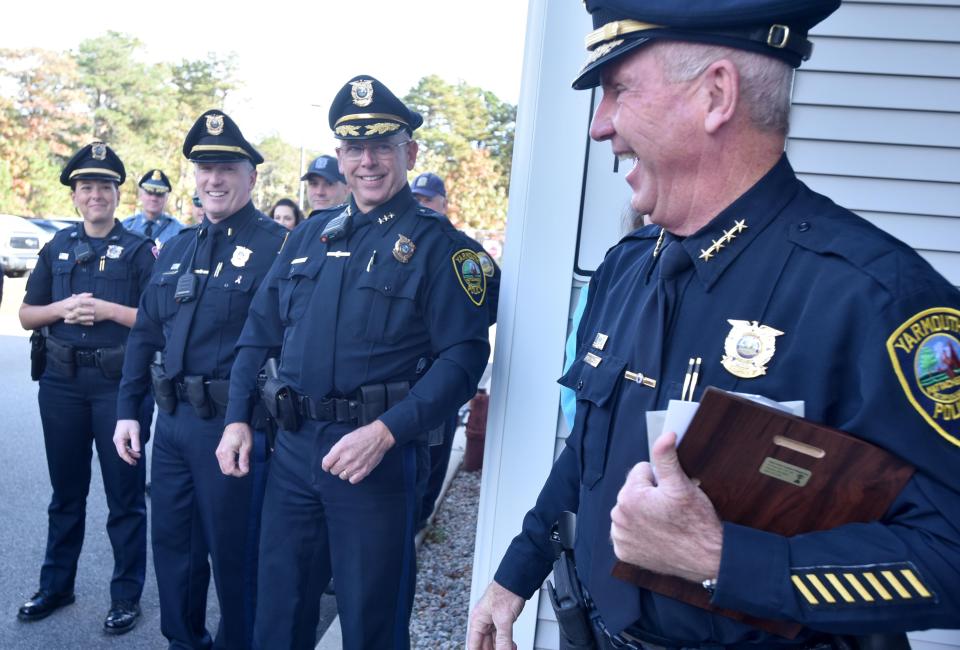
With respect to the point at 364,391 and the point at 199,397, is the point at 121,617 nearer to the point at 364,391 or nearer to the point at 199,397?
the point at 199,397

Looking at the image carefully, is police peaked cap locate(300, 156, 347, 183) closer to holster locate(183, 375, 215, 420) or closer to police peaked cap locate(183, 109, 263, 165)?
police peaked cap locate(183, 109, 263, 165)

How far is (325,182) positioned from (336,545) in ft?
13.5

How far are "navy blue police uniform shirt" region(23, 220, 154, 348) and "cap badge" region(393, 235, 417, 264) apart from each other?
2.09 m

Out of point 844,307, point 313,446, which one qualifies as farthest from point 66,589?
point 844,307

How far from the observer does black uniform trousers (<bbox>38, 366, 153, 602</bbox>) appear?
4102 mm

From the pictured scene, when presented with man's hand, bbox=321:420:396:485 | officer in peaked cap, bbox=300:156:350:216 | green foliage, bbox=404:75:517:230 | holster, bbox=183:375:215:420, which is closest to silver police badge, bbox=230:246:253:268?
holster, bbox=183:375:215:420

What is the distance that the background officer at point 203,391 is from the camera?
3.42 meters

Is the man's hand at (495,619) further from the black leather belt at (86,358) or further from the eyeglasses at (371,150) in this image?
the black leather belt at (86,358)

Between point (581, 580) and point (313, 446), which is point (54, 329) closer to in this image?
point (313, 446)

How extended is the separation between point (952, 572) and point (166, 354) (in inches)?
128

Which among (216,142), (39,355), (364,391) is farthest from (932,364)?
(39,355)

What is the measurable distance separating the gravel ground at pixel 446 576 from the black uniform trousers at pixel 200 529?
1.01 meters

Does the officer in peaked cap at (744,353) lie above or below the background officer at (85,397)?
above

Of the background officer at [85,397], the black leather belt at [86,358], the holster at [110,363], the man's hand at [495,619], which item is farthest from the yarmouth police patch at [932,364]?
the black leather belt at [86,358]
